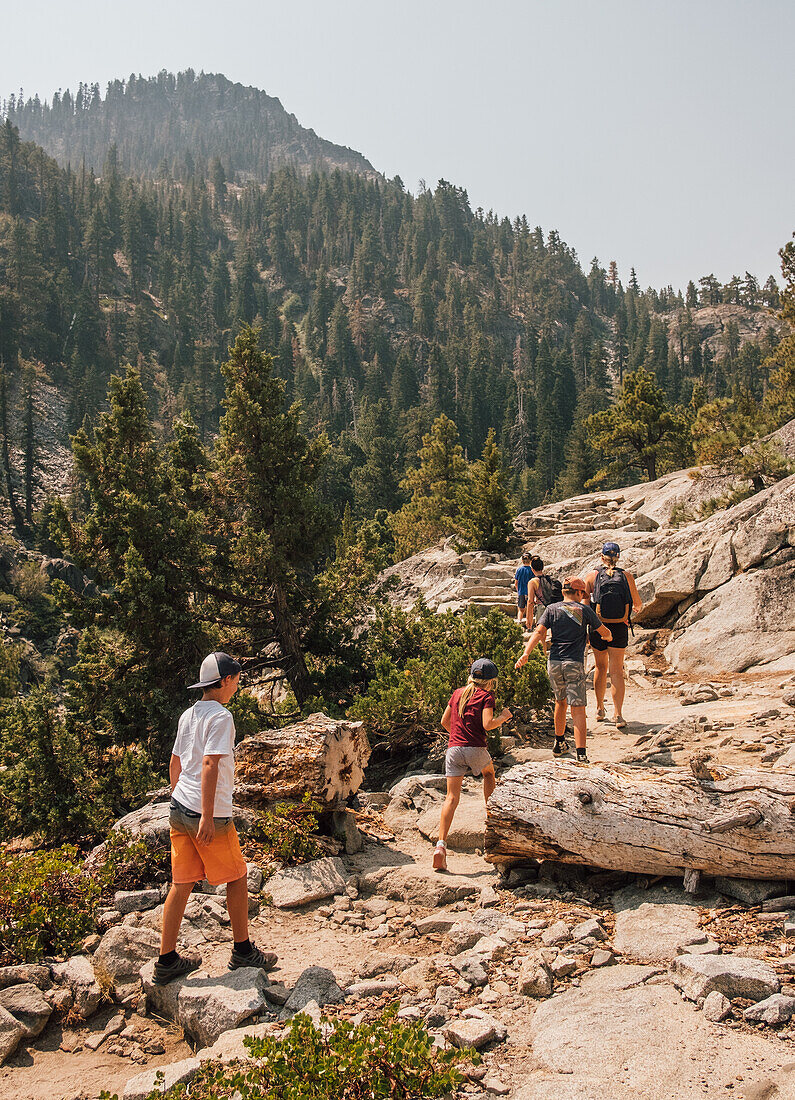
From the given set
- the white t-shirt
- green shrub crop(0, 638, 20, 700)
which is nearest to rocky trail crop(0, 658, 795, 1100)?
the white t-shirt

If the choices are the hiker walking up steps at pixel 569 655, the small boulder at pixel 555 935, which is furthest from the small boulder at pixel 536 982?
the hiker walking up steps at pixel 569 655

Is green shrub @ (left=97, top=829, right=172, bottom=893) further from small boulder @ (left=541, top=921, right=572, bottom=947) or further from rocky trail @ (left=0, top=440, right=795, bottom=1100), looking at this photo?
small boulder @ (left=541, top=921, right=572, bottom=947)

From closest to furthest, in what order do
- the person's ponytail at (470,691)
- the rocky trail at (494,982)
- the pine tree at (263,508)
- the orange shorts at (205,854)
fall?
1. the rocky trail at (494,982)
2. the orange shorts at (205,854)
3. the person's ponytail at (470,691)
4. the pine tree at (263,508)

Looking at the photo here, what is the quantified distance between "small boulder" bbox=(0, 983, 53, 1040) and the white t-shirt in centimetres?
127

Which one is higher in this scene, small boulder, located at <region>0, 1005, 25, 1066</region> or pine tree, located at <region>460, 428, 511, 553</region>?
pine tree, located at <region>460, 428, 511, 553</region>

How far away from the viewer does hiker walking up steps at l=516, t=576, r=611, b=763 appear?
7418 mm

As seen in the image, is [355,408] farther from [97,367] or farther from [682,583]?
[682,583]

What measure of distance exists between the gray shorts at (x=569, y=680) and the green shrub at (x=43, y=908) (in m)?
4.62

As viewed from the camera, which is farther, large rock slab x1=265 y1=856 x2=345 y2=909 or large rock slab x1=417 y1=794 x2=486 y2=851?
large rock slab x1=417 y1=794 x2=486 y2=851

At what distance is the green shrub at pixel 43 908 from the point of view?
183 inches

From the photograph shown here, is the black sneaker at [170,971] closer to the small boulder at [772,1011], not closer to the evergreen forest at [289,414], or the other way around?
the small boulder at [772,1011]

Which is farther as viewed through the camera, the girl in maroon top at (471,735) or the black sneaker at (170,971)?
the girl in maroon top at (471,735)

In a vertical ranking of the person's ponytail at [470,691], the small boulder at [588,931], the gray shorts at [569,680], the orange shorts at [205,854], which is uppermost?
the person's ponytail at [470,691]

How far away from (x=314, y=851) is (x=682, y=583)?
910 cm
